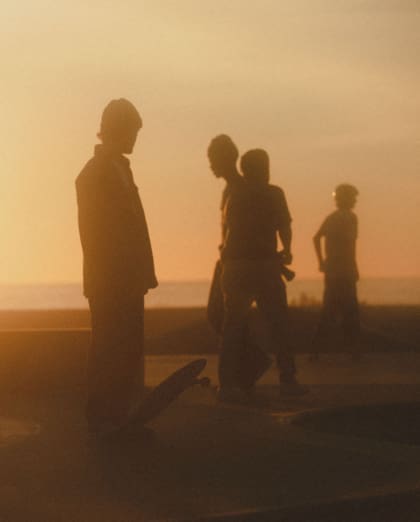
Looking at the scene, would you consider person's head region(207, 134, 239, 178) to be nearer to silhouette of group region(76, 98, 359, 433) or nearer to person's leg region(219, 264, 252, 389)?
silhouette of group region(76, 98, 359, 433)

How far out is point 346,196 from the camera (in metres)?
16.7

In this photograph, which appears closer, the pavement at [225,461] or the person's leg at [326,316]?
the pavement at [225,461]

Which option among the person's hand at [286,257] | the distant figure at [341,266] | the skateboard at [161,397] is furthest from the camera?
the distant figure at [341,266]

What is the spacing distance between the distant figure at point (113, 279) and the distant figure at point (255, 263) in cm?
241

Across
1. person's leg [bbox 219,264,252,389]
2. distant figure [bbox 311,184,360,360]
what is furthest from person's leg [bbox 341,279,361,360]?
person's leg [bbox 219,264,252,389]

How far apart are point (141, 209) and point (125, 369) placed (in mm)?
1051

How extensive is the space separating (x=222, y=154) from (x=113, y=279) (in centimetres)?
292

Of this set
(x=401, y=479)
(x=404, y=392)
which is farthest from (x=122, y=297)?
(x=404, y=392)

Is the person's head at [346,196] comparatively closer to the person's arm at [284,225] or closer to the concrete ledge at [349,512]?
the person's arm at [284,225]

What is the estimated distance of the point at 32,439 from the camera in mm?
9508

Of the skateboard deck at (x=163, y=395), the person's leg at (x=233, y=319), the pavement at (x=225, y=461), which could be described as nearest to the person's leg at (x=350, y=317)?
the pavement at (x=225, y=461)

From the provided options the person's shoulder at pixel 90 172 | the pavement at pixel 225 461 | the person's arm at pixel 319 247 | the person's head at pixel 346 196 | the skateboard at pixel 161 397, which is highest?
the person's shoulder at pixel 90 172

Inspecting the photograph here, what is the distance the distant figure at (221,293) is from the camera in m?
12.1

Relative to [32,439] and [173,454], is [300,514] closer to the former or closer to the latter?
[173,454]
